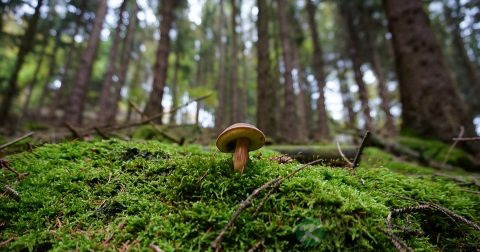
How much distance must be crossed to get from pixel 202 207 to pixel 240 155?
20.5 inches

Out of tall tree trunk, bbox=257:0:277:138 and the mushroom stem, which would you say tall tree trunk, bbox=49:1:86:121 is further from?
the mushroom stem

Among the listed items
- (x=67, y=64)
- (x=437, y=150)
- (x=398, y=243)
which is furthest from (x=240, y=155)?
(x=67, y=64)

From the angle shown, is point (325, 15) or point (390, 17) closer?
point (390, 17)

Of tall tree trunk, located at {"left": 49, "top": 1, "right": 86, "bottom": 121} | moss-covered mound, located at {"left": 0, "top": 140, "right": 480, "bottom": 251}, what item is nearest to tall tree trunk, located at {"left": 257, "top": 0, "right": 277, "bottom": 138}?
moss-covered mound, located at {"left": 0, "top": 140, "right": 480, "bottom": 251}

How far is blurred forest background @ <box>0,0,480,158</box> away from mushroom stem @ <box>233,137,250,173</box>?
2707 mm

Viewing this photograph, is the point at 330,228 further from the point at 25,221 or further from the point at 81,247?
the point at 25,221

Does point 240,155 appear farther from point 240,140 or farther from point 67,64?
point 67,64

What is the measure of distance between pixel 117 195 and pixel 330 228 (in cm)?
162

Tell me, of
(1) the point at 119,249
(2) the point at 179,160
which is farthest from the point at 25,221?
(2) the point at 179,160

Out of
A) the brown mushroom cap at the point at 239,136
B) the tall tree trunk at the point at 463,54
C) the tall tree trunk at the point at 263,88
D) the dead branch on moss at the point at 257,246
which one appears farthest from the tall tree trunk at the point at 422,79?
the tall tree trunk at the point at 463,54

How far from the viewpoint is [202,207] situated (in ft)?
6.23

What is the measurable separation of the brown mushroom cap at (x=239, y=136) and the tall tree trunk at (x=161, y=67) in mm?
5495

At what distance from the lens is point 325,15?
2350 cm

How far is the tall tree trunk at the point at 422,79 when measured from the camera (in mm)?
5773
